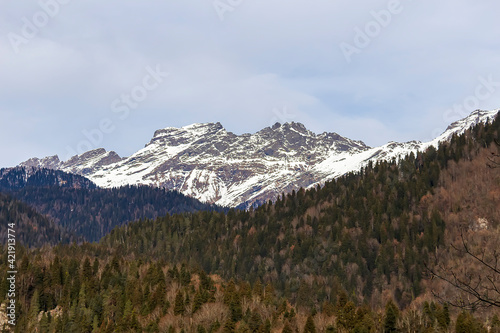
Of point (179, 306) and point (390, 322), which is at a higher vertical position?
point (179, 306)

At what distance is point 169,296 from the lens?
7466 inches

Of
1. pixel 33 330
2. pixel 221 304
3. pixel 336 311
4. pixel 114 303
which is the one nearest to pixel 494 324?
pixel 336 311

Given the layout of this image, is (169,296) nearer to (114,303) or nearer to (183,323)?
(114,303)

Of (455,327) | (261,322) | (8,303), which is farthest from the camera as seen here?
(8,303)

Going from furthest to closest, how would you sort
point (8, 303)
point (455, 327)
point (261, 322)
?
point (8, 303) → point (261, 322) → point (455, 327)

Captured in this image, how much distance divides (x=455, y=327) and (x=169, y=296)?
10613cm

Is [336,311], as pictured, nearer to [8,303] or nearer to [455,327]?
[455,327]

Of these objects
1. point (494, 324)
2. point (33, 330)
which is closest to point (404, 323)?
point (494, 324)

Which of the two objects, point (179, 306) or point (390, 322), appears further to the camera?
point (179, 306)

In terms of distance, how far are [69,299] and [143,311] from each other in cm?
4052

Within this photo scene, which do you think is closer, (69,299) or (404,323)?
(404,323)

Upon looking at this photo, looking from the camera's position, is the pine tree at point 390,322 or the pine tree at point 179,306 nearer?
the pine tree at point 390,322

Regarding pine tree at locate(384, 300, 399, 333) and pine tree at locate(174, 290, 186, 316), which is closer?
pine tree at locate(384, 300, 399, 333)

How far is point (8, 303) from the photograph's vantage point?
611 feet
